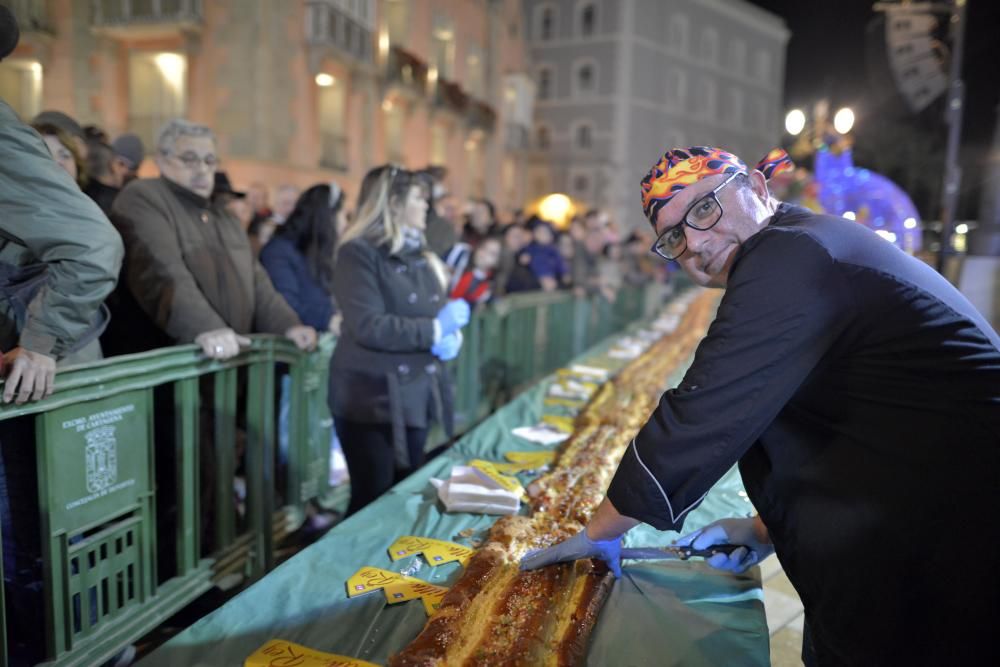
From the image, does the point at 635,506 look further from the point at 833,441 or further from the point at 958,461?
the point at 958,461

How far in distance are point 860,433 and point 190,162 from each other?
2942 mm

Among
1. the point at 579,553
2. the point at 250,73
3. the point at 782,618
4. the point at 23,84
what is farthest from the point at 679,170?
the point at 250,73

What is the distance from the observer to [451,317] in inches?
131

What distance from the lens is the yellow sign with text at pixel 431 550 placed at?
6.55 feet

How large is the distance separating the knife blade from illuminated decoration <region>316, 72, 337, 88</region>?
14.4 meters

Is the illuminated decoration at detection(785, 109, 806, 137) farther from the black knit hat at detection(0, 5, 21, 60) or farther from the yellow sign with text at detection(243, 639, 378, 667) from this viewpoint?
the yellow sign with text at detection(243, 639, 378, 667)

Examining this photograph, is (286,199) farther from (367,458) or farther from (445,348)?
(367,458)

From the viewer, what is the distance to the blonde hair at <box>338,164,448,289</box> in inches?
120

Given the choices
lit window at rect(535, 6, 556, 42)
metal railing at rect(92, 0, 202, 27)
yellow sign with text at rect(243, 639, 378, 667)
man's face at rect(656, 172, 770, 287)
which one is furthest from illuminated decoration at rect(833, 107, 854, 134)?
lit window at rect(535, 6, 556, 42)

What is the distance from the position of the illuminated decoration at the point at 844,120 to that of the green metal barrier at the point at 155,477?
633cm

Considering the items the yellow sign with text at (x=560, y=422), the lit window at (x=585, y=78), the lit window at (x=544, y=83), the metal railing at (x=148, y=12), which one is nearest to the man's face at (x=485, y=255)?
the yellow sign with text at (x=560, y=422)

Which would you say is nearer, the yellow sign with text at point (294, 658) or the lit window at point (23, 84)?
the yellow sign with text at point (294, 658)

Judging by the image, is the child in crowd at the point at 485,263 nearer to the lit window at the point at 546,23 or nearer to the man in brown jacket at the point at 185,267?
the man in brown jacket at the point at 185,267

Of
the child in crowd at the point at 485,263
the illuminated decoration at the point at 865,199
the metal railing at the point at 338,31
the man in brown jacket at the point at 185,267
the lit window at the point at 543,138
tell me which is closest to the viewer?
the man in brown jacket at the point at 185,267
